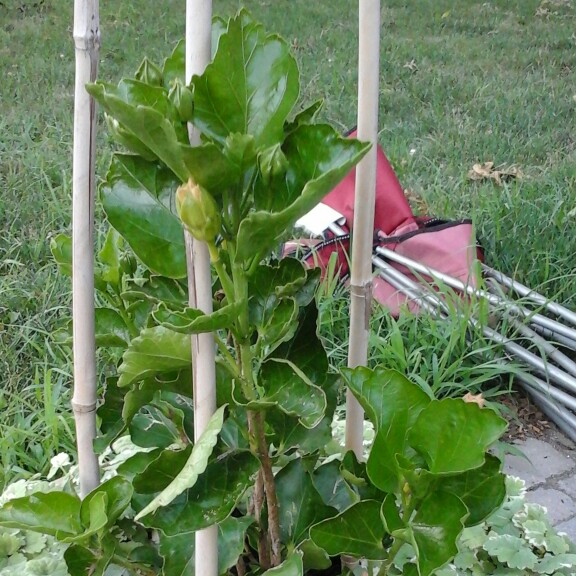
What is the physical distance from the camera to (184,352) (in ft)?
2.02

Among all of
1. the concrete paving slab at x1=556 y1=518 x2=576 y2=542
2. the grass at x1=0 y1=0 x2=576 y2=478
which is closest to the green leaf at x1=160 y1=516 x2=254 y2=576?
the grass at x1=0 y1=0 x2=576 y2=478

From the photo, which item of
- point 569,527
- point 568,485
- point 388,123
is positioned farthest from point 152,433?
point 388,123

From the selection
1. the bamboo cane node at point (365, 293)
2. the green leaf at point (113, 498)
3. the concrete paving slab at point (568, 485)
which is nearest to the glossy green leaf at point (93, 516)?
the green leaf at point (113, 498)

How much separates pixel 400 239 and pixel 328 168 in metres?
1.67

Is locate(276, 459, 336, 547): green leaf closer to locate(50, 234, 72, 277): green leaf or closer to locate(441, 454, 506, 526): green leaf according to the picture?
locate(441, 454, 506, 526): green leaf

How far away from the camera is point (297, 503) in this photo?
0.77 metres

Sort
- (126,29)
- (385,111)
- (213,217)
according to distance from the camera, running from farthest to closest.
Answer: (126,29)
(385,111)
(213,217)

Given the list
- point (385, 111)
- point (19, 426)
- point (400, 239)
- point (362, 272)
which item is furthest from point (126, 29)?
point (362, 272)

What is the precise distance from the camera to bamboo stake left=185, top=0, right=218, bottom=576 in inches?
21.9

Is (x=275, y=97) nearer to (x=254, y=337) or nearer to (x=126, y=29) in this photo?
(x=254, y=337)

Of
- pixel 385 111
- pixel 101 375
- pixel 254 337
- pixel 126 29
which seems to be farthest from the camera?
pixel 126 29

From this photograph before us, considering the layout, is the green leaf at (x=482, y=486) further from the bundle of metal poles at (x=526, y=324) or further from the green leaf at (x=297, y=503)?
the bundle of metal poles at (x=526, y=324)

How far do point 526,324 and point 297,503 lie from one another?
1342mm

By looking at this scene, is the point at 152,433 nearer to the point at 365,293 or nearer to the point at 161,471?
the point at 161,471
